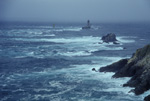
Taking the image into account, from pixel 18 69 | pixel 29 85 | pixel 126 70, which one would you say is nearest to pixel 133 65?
pixel 126 70

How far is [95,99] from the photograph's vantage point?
31.2 metres

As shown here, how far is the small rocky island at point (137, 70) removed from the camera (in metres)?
32.6

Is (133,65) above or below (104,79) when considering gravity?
above

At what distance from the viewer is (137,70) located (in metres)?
37.4

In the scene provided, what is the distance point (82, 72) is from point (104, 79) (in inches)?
245

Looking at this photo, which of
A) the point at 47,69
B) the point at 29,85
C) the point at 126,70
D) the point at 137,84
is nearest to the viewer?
the point at 137,84

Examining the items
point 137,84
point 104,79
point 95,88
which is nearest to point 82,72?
point 104,79

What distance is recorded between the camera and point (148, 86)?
3250 cm

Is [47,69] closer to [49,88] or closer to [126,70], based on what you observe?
[49,88]

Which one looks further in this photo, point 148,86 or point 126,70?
point 126,70

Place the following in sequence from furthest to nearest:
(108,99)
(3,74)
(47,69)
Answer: (47,69)
(3,74)
(108,99)

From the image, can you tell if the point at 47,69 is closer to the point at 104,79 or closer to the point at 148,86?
the point at 104,79

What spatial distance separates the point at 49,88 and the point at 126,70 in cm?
1327

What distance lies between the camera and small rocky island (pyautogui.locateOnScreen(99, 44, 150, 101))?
3259cm
